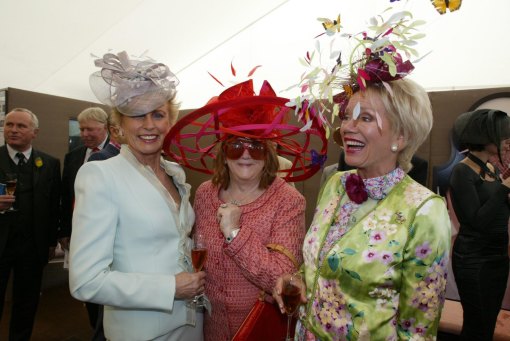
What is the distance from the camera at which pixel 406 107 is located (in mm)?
1219

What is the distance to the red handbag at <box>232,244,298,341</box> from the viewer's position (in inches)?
54.6

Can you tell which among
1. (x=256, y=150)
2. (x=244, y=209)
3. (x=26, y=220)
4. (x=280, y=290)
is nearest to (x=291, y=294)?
(x=280, y=290)

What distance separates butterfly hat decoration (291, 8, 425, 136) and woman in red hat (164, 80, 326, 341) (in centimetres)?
29

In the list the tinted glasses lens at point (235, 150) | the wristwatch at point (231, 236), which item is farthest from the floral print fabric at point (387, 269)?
the tinted glasses lens at point (235, 150)

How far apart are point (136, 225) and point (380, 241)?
926mm

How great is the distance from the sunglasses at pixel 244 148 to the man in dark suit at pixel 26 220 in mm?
2225

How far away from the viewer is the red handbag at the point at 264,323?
1.39 metres

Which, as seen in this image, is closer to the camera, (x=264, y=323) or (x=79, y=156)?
(x=264, y=323)

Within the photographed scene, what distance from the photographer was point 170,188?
1.72m

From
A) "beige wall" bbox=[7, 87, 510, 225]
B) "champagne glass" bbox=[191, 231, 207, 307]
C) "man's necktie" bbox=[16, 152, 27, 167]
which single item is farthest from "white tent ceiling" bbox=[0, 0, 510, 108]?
"champagne glass" bbox=[191, 231, 207, 307]

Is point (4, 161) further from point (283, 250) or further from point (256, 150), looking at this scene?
point (283, 250)

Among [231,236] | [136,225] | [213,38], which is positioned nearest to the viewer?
[136,225]

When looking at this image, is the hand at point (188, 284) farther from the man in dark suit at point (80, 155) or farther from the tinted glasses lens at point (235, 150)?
A: the man in dark suit at point (80, 155)

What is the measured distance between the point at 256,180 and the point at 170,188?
0.44m
